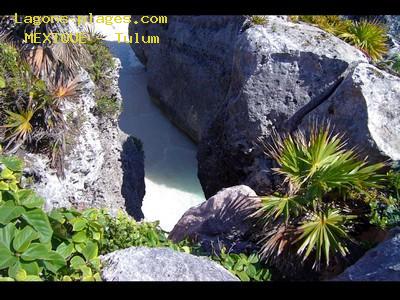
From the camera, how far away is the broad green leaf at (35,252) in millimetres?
3992

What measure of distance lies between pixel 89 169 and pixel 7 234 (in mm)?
3333

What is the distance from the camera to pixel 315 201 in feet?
20.5

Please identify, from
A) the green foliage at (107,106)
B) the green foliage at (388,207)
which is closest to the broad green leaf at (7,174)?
the green foliage at (107,106)

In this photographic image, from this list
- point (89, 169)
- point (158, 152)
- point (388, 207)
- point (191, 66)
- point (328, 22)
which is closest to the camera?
point (388, 207)

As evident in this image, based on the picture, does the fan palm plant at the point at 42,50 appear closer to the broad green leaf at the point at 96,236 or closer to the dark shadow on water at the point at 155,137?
the broad green leaf at the point at 96,236

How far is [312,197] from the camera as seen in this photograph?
6.30m

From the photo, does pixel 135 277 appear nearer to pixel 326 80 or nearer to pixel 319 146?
pixel 319 146

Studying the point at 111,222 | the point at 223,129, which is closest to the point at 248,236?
the point at 111,222

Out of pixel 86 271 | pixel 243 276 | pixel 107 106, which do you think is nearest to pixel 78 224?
pixel 86 271

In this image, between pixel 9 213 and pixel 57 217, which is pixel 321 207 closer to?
pixel 57 217

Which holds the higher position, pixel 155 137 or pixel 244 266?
pixel 155 137

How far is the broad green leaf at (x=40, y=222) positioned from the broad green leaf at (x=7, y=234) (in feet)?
0.58

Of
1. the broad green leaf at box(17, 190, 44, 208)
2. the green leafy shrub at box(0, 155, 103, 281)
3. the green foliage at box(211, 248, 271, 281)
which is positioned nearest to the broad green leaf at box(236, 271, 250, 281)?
the green foliage at box(211, 248, 271, 281)
